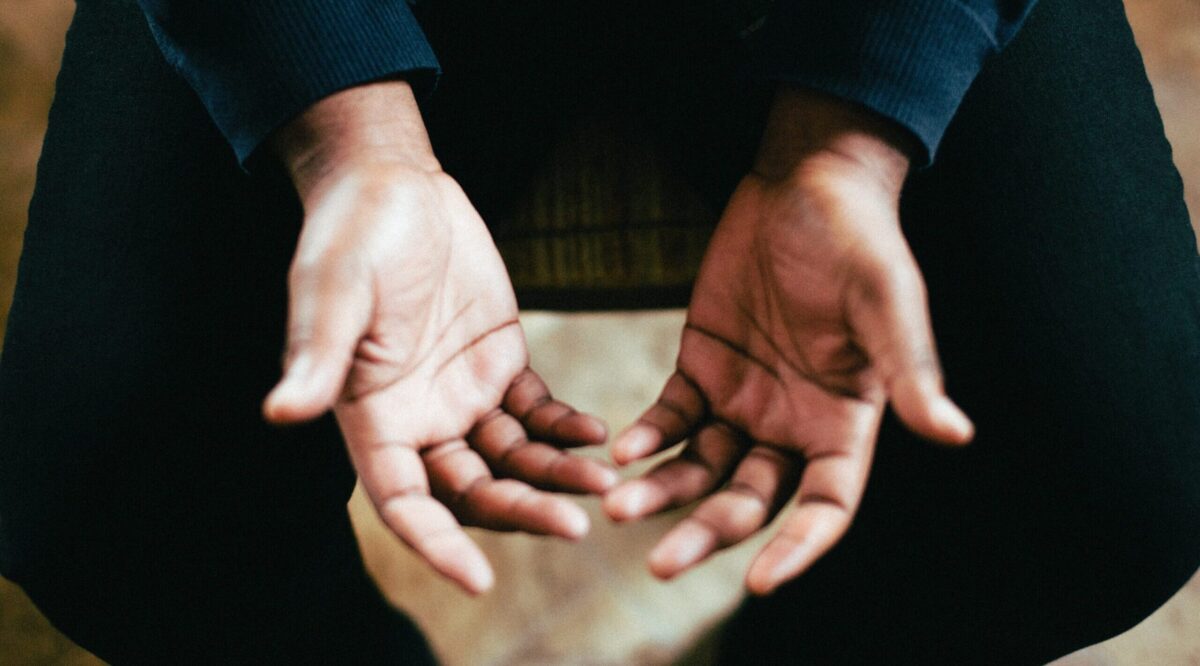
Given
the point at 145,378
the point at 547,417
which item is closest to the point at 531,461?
the point at 547,417

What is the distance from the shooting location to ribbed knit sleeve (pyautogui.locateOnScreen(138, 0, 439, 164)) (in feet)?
1.59

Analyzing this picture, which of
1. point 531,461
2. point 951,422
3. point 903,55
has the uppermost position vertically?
point 903,55

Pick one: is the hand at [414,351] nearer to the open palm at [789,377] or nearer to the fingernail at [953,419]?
the open palm at [789,377]

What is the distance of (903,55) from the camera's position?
0.47 m

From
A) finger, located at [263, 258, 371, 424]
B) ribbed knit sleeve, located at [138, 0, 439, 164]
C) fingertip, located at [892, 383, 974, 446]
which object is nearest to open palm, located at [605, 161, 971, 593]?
fingertip, located at [892, 383, 974, 446]

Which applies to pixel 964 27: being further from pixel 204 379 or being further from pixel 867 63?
pixel 204 379

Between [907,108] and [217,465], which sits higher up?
[907,108]

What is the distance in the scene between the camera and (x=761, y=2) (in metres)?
0.55

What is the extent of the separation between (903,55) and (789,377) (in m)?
0.20

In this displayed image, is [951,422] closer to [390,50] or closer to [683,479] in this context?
[683,479]

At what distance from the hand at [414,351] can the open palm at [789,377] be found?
6 cm

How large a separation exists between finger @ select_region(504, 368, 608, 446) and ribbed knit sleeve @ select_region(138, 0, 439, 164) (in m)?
0.22

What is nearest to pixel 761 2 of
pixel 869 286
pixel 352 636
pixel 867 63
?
pixel 867 63

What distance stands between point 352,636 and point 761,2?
621 millimetres
